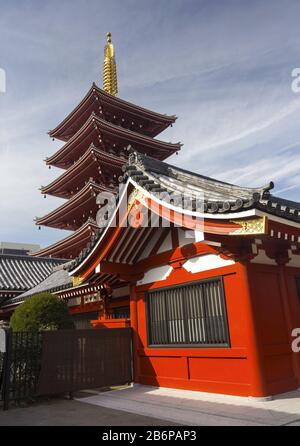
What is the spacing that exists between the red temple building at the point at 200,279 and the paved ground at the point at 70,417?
7.51 feet

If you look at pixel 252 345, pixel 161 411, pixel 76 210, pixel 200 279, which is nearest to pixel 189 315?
pixel 200 279

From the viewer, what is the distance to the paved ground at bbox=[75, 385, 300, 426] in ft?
20.5

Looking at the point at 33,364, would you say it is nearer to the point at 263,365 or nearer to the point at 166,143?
the point at 263,365

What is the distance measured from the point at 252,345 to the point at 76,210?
56.5 feet

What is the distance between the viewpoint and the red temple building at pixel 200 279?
304 inches

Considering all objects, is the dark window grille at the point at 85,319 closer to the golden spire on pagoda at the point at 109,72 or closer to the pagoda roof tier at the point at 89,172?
the pagoda roof tier at the point at 89,172

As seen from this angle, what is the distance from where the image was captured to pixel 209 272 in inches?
355

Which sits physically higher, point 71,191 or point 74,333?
point 71,191

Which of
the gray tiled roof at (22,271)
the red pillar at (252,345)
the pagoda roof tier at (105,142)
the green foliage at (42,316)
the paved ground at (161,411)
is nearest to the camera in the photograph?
the paved ground at (161,411)

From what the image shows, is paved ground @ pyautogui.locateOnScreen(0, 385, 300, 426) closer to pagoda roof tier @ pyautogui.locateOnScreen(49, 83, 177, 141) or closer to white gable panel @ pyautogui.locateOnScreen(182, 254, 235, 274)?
white gable panel @ pyautogui.locateOnScreen(182, 254, 235, 274)

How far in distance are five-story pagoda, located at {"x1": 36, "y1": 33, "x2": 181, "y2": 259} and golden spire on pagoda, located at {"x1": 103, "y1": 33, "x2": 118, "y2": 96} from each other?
457cm

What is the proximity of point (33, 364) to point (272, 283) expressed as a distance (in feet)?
20.2

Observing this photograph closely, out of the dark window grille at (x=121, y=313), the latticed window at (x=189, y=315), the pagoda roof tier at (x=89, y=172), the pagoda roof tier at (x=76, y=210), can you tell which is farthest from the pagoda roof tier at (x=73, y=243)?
the latticed window at (x=189, y=315)
